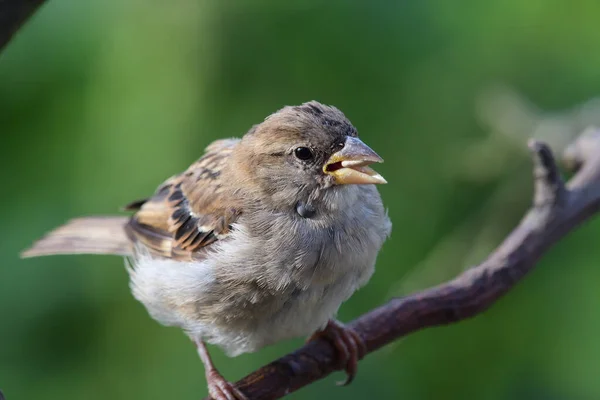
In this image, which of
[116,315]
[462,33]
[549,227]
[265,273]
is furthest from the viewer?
[462,33]

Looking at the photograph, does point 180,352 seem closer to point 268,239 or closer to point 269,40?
point 268,239

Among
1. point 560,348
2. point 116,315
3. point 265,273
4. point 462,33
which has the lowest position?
point 560,348

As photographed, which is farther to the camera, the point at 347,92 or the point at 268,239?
the point at 347,92

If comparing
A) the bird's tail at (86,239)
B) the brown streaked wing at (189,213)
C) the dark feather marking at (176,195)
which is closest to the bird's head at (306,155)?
the brown streaked wing at (189,213)

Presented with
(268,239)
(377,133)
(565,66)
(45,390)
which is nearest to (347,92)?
(377,133)

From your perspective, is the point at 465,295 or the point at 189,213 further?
the point at 189,213

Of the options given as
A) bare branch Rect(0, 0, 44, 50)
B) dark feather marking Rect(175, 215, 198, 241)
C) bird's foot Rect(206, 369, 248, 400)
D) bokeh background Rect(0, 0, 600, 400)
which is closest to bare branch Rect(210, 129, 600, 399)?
bird's foot Rect(206, 369, 248, 400)

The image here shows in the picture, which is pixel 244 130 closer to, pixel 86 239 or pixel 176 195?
pixel 176 195

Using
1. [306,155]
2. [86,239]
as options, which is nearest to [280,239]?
[306,155]
